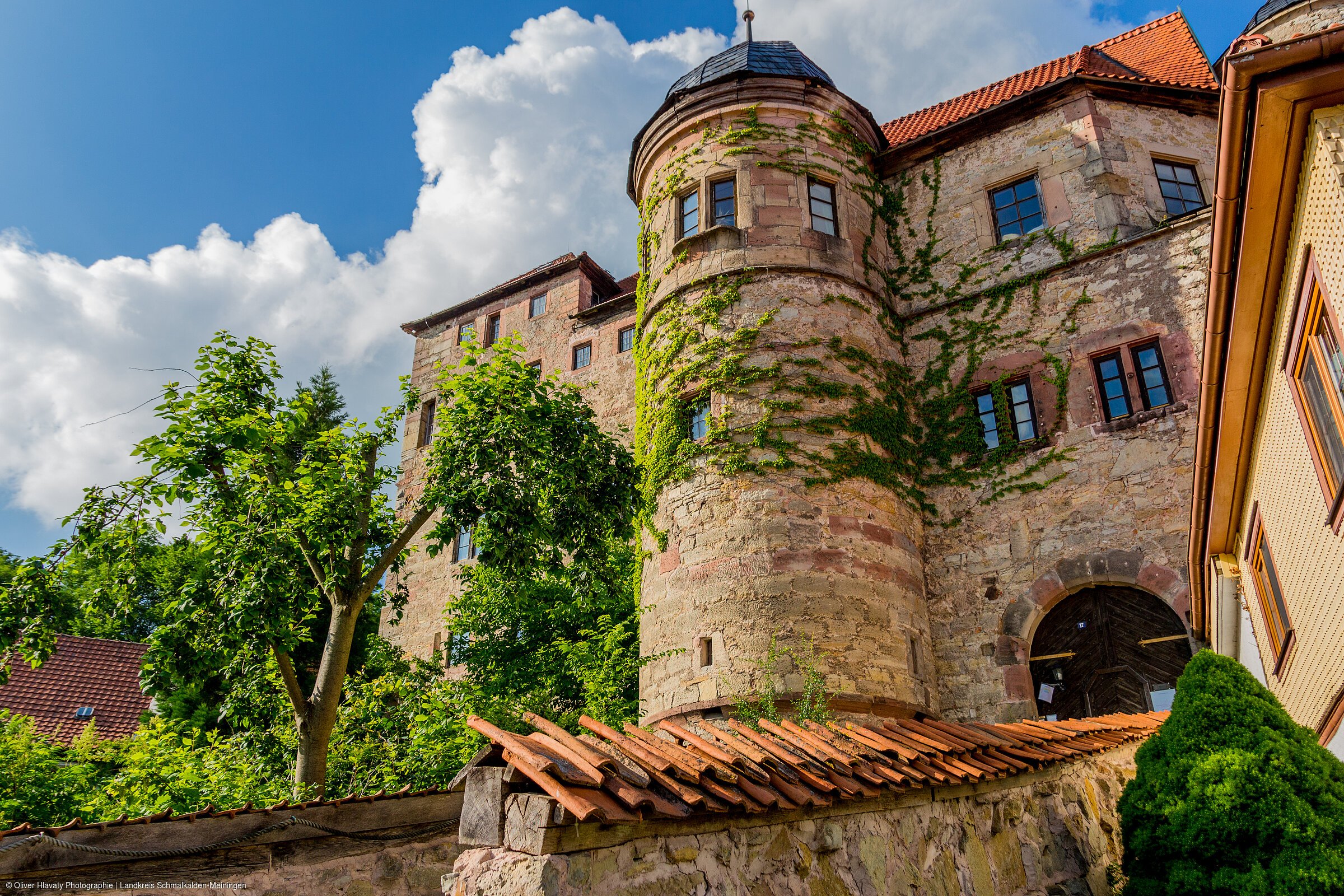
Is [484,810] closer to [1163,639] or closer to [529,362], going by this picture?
[1163,639]

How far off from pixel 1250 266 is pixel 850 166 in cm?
993

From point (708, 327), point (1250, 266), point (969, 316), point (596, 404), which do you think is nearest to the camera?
point (1250, 266)

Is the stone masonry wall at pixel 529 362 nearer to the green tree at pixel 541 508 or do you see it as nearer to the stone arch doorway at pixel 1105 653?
the green tree at pixel 541 508

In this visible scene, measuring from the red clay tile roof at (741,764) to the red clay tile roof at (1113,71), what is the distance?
11766 millimetres

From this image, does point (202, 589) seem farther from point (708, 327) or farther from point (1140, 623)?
point (1140, 623)

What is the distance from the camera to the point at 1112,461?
11578 millimetres

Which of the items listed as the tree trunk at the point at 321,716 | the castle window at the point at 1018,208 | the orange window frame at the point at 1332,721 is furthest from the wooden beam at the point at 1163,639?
the tree trunk at the point at 321,716

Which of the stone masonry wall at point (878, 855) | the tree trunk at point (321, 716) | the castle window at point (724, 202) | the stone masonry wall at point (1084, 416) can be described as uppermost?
the castle window at point (724, 202)

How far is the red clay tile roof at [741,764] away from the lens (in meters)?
3.14

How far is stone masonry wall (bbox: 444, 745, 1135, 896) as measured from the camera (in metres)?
3.08

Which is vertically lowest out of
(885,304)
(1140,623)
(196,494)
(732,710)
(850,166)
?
(732,710)

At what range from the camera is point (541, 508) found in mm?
10242

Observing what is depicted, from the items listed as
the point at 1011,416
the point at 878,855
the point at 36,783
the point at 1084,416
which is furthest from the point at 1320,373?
the point at 36,783

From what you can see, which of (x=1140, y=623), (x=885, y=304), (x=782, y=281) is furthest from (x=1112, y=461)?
(x=782, y=281)
